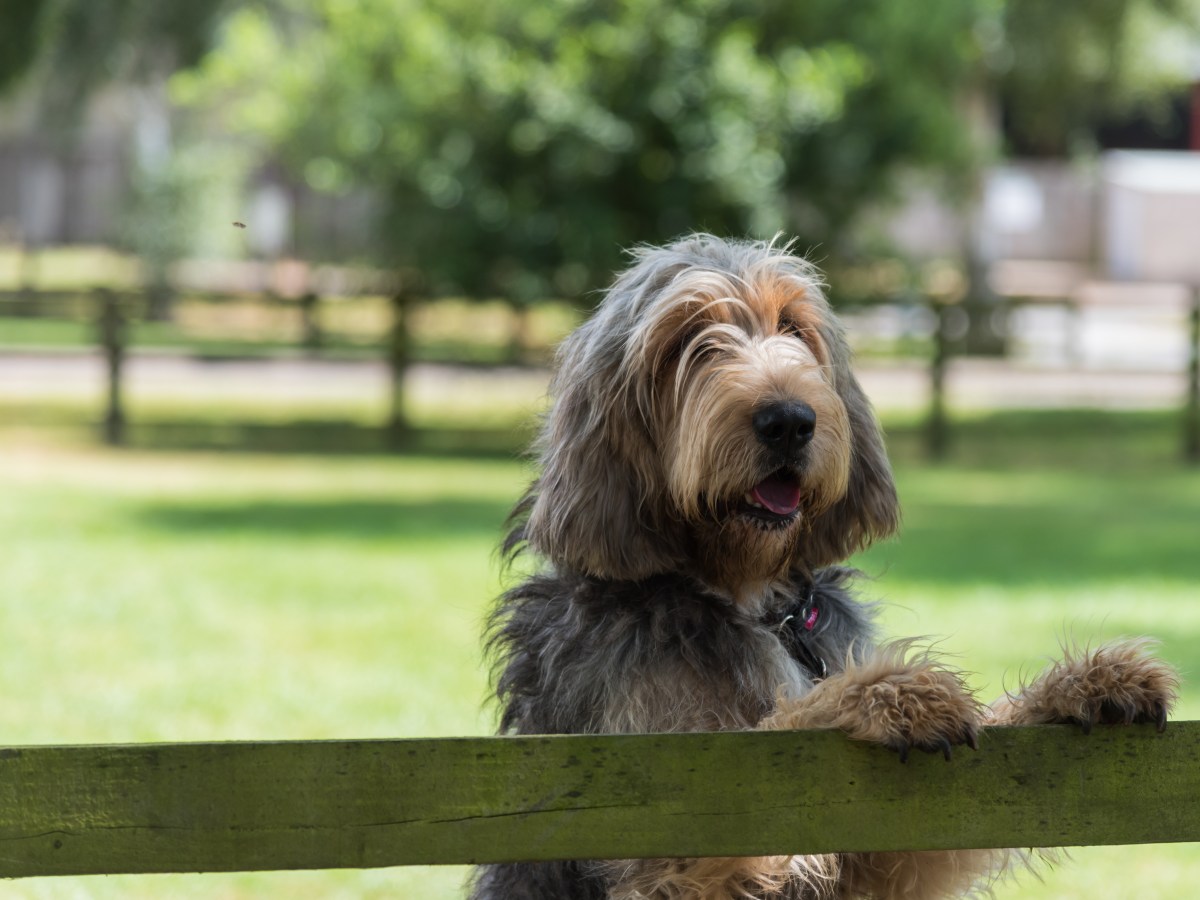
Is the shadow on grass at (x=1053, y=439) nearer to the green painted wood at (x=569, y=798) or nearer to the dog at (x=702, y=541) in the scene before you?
the dog at (x=702, y=541)

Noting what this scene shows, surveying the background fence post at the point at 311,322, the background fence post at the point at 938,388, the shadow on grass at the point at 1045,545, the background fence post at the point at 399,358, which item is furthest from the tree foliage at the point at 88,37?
the shadow on grass at the point at 1045,545

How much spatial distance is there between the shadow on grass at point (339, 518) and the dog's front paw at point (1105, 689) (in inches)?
359

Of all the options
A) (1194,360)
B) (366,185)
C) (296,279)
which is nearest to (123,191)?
(296,279)

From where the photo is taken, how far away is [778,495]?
3.84 metres

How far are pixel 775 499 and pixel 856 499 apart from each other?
277mm

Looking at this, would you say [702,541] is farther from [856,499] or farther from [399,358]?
[399,358]

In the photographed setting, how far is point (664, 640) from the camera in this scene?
379 cm

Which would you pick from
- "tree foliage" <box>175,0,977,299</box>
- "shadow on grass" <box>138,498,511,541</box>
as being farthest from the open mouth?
"tree foliage" <box>175,0,977,299</box>

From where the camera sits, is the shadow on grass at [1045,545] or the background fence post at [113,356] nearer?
the shadow on grass at [1045,545]

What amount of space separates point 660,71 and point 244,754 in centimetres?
1538

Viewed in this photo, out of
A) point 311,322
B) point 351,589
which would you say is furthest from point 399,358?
point 351,589

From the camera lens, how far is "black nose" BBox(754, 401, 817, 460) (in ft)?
12.2

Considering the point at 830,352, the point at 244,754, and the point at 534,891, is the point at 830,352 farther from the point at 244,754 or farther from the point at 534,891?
the point at 244,754

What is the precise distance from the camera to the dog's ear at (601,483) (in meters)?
3.83
